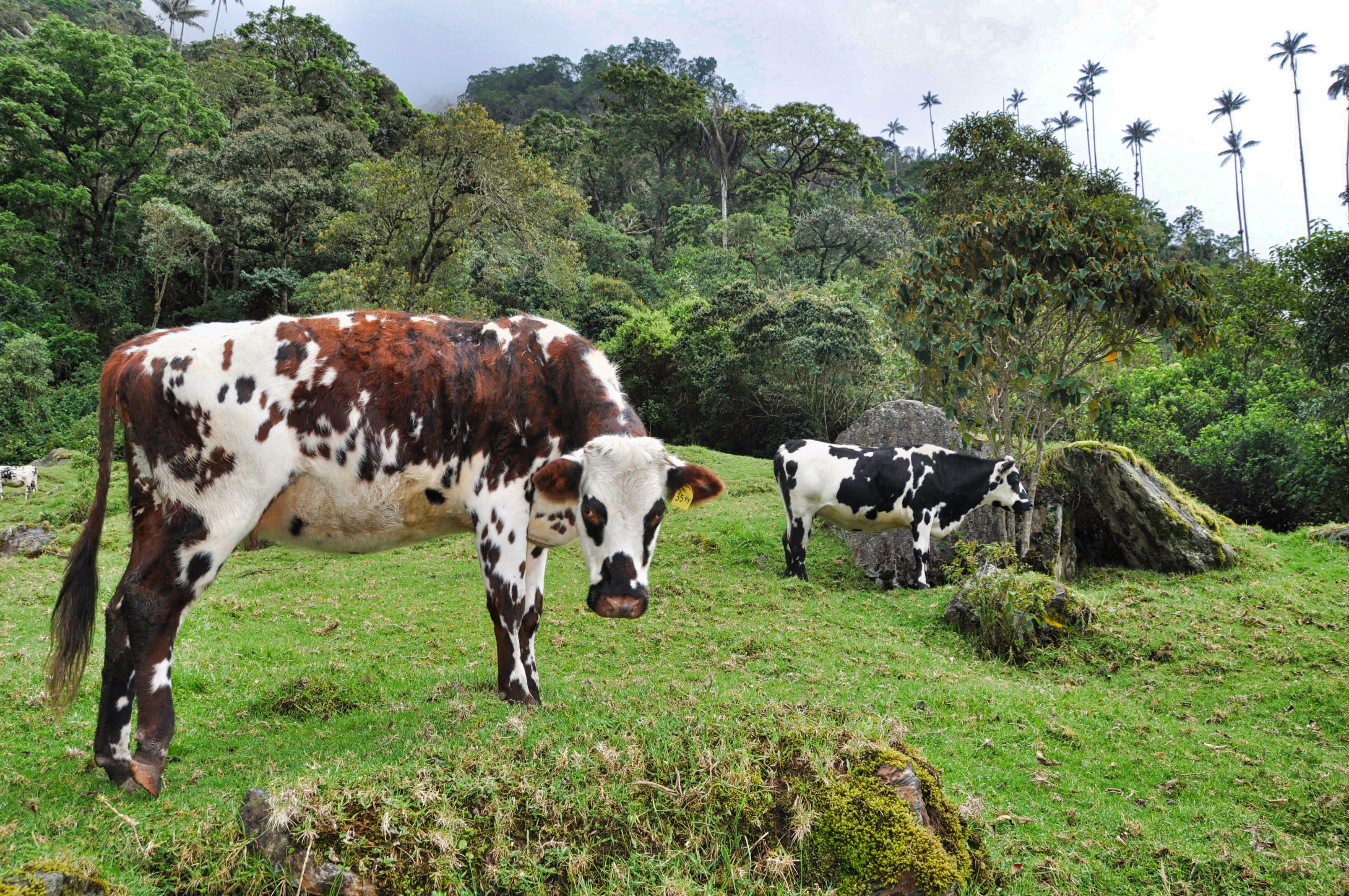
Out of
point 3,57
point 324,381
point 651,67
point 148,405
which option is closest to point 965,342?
point 324,381

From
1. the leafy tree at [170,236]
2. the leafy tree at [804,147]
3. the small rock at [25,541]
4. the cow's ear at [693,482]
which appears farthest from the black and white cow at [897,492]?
the leafy tree at [804,147]

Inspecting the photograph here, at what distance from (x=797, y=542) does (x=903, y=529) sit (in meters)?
1.90

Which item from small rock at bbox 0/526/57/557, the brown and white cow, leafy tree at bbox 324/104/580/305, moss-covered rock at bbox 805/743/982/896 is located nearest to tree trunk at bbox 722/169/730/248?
leafy tree at bbox 324/104/580/305

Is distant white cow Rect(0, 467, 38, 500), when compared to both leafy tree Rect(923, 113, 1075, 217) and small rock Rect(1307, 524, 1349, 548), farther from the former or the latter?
leafy tree Rect(923, 113, 1075, 217)

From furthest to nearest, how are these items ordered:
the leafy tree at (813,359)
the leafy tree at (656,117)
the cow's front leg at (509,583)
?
the leafy tree at (656,117) → the leafy tree at (813,359) → the cow's front leg at (509,583)

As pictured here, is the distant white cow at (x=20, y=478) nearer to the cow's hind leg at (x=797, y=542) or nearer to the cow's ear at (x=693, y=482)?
the cow's hind leg at (x=797, y=542)

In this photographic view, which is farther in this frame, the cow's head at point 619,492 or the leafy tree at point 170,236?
the leafy tree at point 170,236

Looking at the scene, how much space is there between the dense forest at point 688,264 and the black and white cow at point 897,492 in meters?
0.74

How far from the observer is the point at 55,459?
69.3ft

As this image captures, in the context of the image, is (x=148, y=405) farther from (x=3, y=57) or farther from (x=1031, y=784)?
(x=3, y=57)

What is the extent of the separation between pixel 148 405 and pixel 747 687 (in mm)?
4693

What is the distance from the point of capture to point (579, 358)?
18.2 ft

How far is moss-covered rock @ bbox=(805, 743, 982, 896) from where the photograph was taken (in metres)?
3.11

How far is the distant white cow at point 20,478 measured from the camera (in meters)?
16.7
